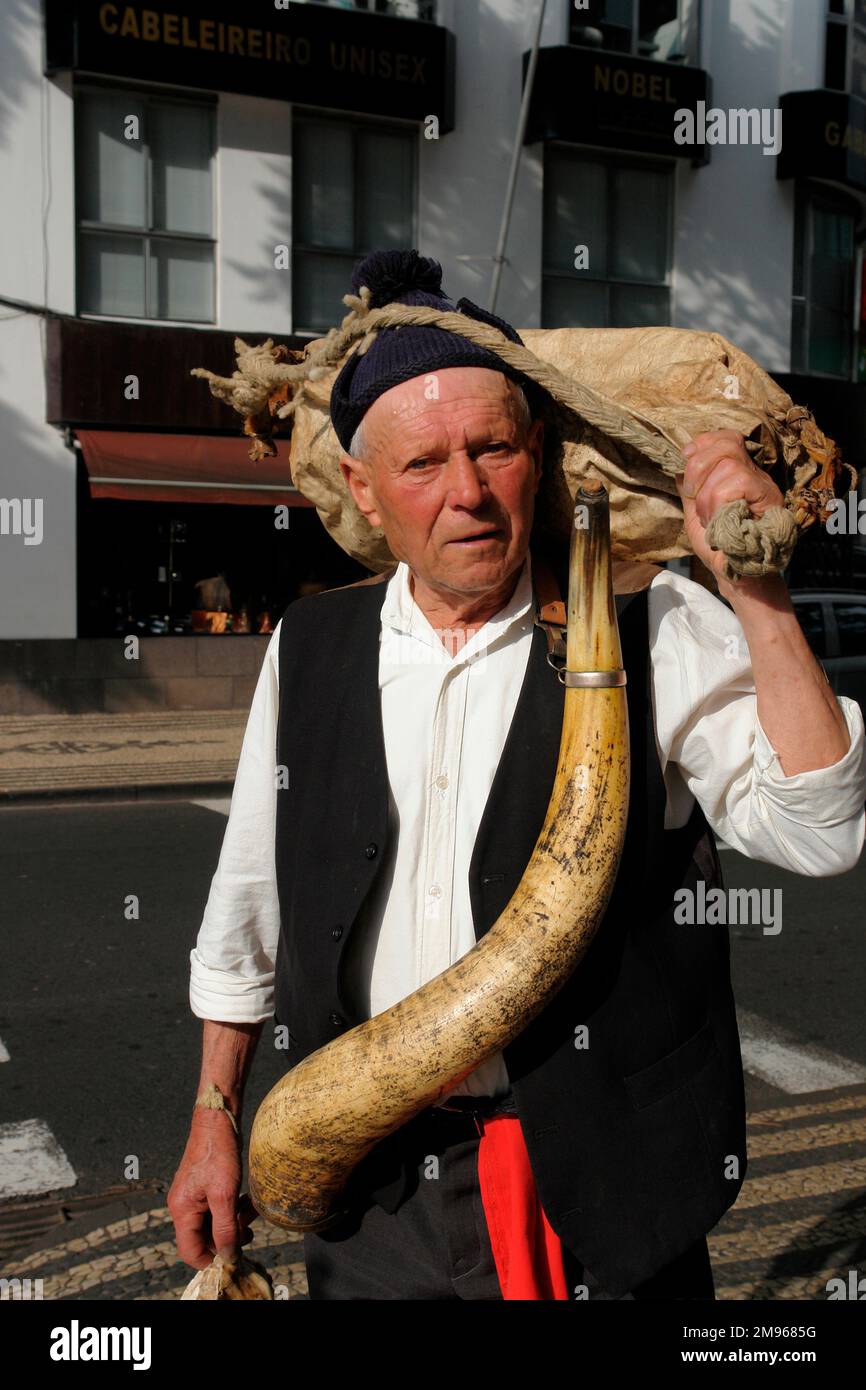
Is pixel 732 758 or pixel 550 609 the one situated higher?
pixel 550 609

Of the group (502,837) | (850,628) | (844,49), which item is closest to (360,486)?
(502,837)

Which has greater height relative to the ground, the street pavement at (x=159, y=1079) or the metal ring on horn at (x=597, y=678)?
the metal ring on horn at (x=597, y=678)

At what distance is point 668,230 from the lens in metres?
17.3

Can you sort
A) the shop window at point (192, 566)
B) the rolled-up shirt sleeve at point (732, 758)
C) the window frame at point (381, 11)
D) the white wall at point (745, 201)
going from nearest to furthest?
the rolled-up shirt sleeve at point (732, 758) < the shop window at point (192, 566) < the window frame at point (381, 11) < the white wall at point (745, 201)

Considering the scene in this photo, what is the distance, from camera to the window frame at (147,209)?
46.8 feet

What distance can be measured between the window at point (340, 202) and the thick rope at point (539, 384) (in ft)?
44.5

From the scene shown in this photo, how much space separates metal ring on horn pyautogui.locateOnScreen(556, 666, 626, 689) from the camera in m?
1.77

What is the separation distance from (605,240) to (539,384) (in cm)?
1606

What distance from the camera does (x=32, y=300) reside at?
14.1 metres

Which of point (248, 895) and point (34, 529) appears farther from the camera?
point (34, 529)

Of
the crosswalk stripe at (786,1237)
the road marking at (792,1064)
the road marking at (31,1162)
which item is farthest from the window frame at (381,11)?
the crosswalk stripe at (786,1237)

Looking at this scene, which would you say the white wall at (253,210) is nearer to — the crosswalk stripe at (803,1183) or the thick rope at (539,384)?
the crosswalk stripe at (803,1183)

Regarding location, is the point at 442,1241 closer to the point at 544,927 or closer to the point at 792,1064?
the point at 544,927

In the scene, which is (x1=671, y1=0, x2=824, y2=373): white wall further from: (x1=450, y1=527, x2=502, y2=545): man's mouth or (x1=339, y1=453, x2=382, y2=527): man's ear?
(x1=450, y1=527, x2=502, y2=545): man's mouth
